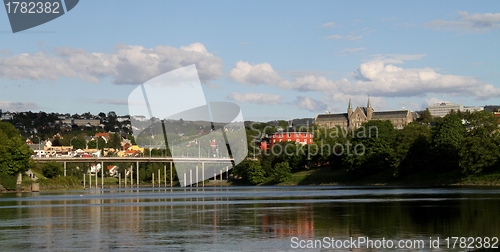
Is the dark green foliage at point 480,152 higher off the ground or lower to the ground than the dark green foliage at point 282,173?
higher

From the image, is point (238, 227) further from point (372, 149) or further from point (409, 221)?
point (372, 149)

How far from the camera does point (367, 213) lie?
4466 centimetres

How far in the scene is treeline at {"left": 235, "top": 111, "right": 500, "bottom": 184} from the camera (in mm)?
100500

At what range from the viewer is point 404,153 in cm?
11562

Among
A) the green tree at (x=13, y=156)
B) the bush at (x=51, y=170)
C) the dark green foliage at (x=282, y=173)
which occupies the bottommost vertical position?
the dark green foliage at (x=282, y=173)

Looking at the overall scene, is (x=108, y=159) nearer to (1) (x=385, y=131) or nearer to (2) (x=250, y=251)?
(1) (x=385, y=131)

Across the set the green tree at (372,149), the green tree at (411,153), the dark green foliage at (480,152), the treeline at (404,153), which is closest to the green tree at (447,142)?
the treeline at (404,153)

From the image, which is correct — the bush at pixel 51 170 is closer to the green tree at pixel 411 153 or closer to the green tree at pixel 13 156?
the green tree at pixel 13 156

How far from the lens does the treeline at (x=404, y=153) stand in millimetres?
100500

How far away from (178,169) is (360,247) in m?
137

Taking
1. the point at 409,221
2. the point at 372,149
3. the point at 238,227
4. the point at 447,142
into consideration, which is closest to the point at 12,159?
the point at 372,149

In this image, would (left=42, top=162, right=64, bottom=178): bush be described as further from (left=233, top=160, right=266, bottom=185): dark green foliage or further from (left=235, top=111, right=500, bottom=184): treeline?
(left=235, top=111, right=500, bottom=184): treeline

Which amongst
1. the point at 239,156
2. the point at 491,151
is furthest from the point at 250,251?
the point at 239,156

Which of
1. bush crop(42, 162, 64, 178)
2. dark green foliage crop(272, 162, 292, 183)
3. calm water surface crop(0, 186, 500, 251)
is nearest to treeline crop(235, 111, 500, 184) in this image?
dark green foliage crop(272, 162, 292, 183)
